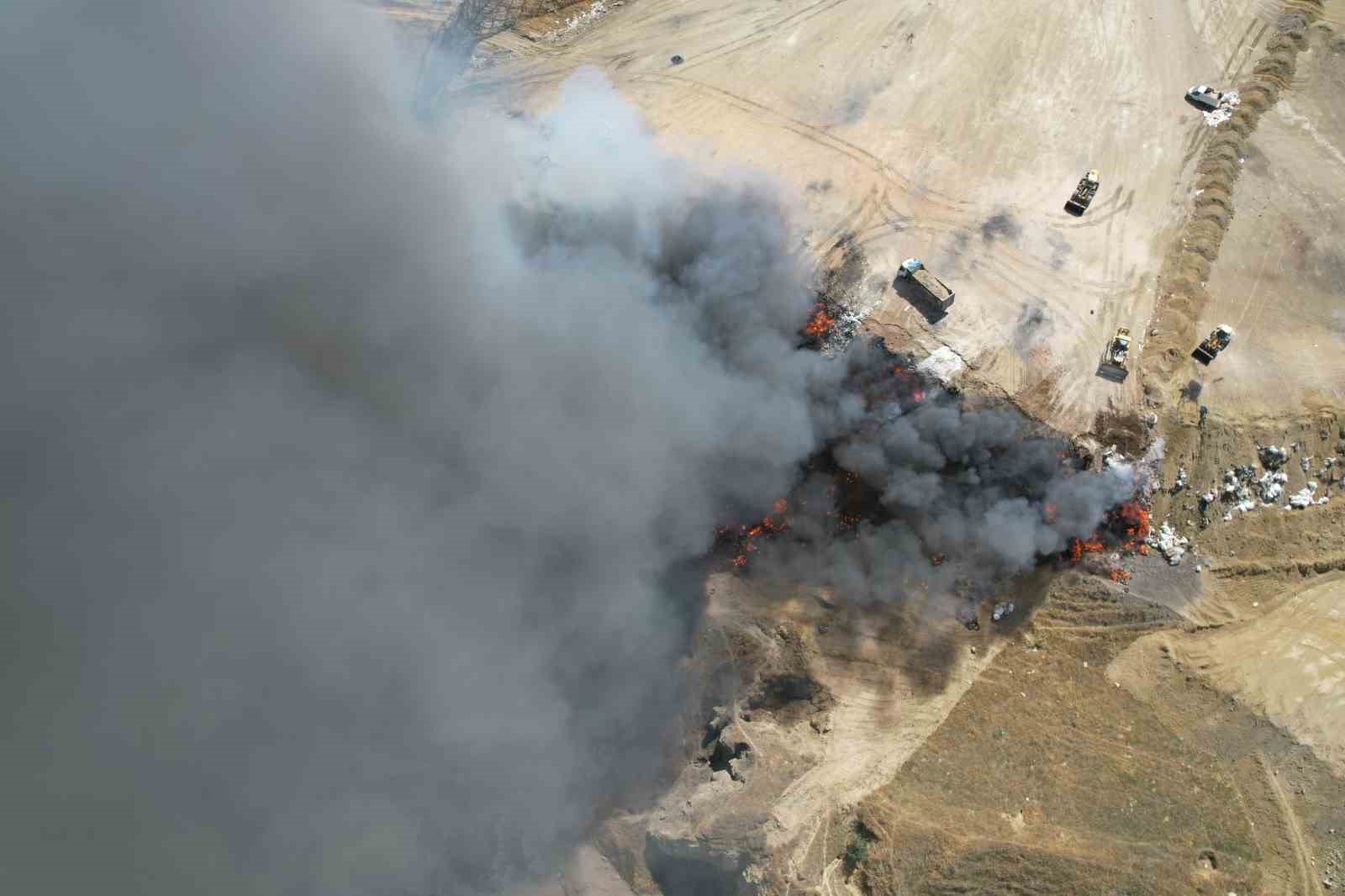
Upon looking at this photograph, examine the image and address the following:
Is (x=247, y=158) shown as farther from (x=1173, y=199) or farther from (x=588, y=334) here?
(x=1173, y=199)

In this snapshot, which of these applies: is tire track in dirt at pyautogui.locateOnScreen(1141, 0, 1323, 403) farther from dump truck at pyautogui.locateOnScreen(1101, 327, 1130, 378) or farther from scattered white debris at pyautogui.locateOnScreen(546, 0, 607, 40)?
scattered white debris at pyautogui.locateOnScreen(546, 0, 607, 40)

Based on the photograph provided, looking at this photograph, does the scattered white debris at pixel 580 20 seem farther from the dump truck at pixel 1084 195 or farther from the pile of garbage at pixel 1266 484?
the pile of garbage at pixel 1266 484

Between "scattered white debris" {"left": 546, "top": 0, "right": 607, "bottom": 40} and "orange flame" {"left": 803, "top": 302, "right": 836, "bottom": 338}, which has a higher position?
"scattered white debris" {"left": 546, "top": 0, "right": 607, "bottom": 40}

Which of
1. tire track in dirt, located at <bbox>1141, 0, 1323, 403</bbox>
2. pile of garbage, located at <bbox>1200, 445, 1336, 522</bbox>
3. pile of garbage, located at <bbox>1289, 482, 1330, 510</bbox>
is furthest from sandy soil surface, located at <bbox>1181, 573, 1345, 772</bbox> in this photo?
tire track in dirt, located at <bbox>1141, 0, 1323, 403</bbox>

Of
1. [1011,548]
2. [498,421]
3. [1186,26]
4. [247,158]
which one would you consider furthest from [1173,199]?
[247,158]

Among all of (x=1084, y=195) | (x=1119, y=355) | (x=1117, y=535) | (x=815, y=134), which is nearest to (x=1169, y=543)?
(x=1117, y=535)

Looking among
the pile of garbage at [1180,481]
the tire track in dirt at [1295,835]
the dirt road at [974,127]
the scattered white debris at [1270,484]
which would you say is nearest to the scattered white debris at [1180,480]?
the pile of garbage at [1180,481]
